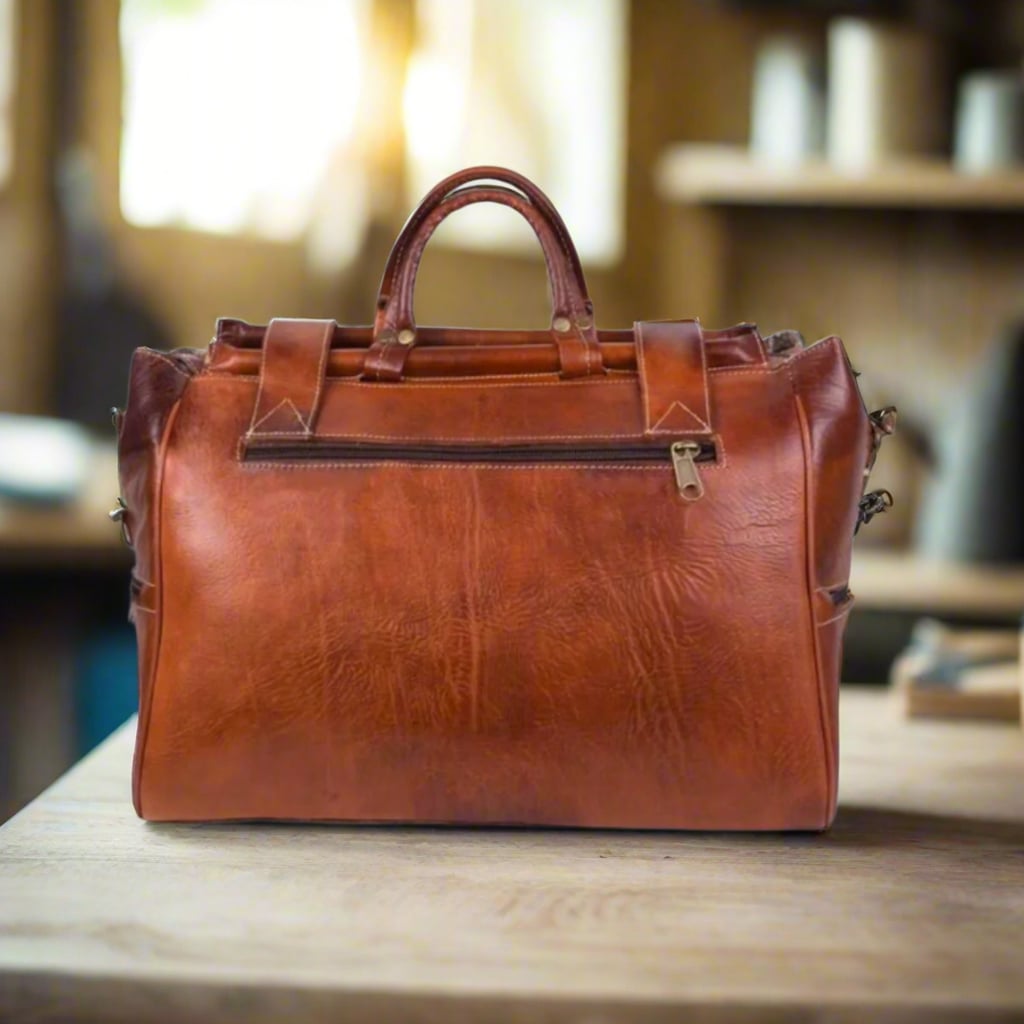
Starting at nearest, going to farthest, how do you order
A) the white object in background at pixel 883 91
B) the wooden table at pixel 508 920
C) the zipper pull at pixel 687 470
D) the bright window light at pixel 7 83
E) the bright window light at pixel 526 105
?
the wooden table at pixel 508 920, the zipper pull at pixel 687 470, the bright window light at pixel 7 83, the white object in background at pixel 883 91, the bright window light at pixel 526 105

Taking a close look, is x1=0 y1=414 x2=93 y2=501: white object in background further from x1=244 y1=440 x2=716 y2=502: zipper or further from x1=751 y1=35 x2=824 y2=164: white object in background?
x1=244 y1=440 x2=716 y2=502: zipper

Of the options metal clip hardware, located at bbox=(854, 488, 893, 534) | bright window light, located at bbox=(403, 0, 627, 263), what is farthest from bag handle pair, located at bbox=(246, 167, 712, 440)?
bright window light, located at bbox=(403, 0, 627, 263)

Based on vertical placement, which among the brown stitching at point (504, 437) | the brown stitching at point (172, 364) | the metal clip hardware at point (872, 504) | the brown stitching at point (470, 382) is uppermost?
the brown stitching at point (172, 364)

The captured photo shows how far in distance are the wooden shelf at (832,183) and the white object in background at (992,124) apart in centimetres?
2

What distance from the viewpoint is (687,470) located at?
0.79 meters

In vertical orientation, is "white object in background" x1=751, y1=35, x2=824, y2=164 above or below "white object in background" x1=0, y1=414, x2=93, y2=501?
above

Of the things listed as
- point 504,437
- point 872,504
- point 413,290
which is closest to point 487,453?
point 504,437

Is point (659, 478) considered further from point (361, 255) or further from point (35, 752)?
point (35, 752)

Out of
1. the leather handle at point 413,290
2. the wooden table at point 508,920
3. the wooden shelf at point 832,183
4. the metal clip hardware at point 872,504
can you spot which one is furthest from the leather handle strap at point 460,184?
the wooden shelf at point 832,183

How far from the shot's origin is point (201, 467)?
2.64 feet

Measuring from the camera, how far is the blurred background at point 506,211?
208 centimetres

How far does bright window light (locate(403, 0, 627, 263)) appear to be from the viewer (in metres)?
2.34

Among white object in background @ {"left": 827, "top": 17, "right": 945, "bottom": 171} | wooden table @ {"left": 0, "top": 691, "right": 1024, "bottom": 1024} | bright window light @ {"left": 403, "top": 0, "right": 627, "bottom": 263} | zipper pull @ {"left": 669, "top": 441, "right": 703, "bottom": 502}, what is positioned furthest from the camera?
bright window light @ {"left": 403, "top": 0, "right": 627, "bottom": 263}

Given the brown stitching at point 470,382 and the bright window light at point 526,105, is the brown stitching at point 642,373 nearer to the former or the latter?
the brown stitching at point 470,382
